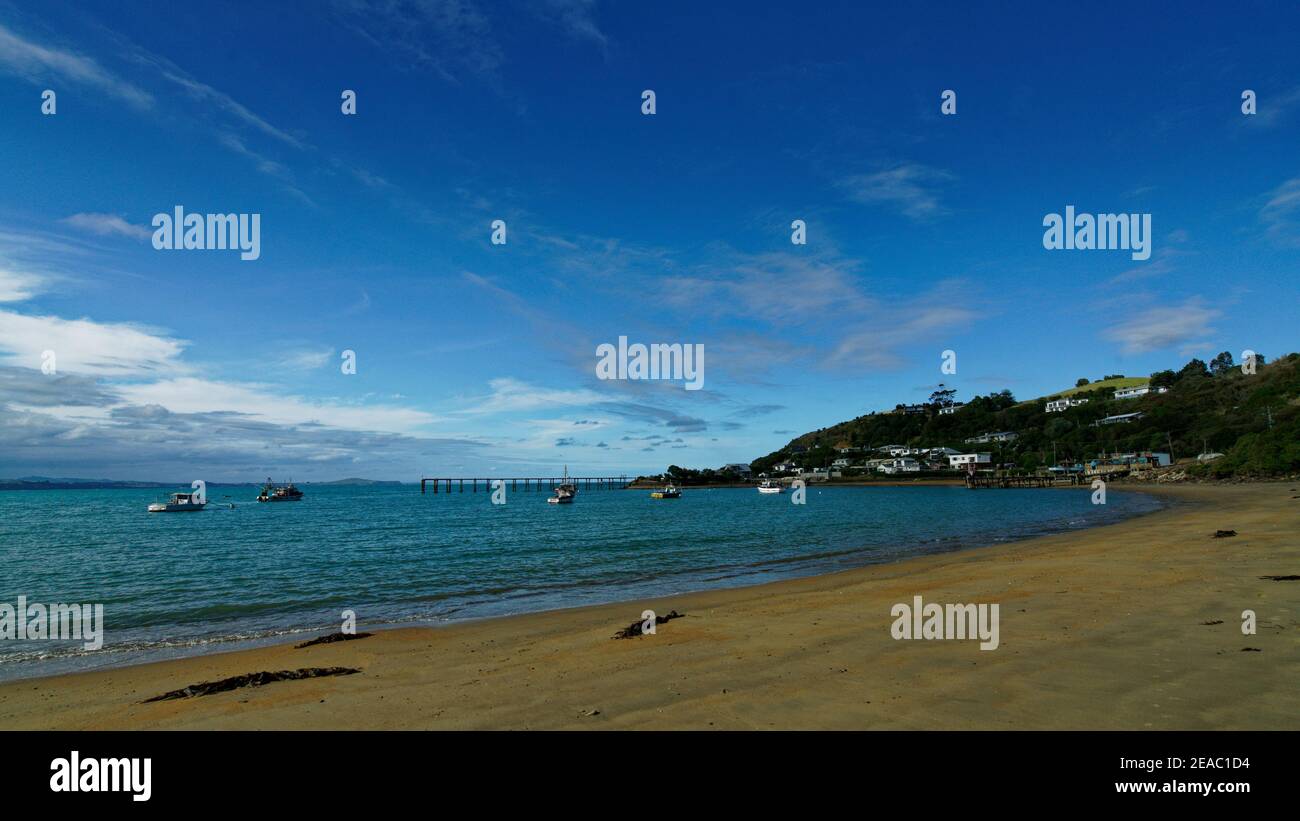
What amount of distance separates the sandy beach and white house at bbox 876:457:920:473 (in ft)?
591

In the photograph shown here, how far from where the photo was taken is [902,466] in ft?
630

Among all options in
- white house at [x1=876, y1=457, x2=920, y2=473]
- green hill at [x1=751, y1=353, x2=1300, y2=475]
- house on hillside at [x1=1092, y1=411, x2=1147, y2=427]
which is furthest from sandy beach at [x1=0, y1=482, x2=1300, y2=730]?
house on hillside at [x1=1092, y1=411, x2=1147, y2=427]

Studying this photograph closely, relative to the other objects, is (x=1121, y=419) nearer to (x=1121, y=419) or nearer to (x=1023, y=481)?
(x=1121, y=419)

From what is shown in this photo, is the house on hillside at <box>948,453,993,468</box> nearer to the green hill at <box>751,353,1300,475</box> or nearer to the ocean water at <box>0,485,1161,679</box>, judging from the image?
the green hill at <box>751,353,1300,475</box>

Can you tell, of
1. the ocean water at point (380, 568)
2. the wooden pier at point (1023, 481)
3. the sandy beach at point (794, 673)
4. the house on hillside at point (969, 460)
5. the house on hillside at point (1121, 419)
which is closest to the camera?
the sandy beach at point (794, 673)

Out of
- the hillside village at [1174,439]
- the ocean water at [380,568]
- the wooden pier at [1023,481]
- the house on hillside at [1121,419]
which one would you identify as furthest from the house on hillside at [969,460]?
the ocean water at [380,568]

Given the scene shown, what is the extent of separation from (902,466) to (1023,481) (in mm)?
50985

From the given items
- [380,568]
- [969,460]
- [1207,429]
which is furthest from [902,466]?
[380,568]

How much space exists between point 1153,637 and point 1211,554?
16.5 metres

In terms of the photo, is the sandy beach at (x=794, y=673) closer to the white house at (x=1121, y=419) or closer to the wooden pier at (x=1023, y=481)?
the wooden pier at (x=1023, y=481)

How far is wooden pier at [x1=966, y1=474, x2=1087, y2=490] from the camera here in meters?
139

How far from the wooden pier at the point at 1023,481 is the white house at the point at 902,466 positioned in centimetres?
3716

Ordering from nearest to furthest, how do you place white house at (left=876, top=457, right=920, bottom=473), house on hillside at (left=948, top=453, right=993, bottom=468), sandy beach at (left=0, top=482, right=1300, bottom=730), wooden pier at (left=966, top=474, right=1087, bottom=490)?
sandy beach at (left=0, top=482, right=1300, bottom=730) → wooden pier at (left=966, top=474, right=1087, bottom=490) → house on hillside at (left=948, top=453, right=993, bottom=468) → white house at (left=876, top=457, right=920, bottom=473)

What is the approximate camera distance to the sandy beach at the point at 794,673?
7500mm
